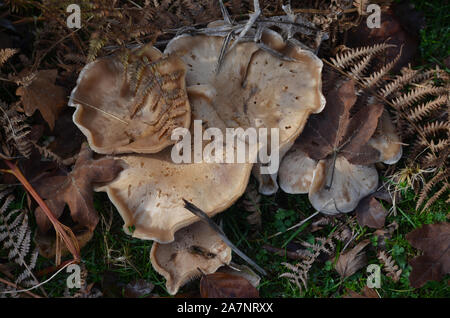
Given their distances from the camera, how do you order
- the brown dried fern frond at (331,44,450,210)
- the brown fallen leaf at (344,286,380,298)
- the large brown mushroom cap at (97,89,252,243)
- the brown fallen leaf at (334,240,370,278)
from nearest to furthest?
the large brown mushroom cap at (97,89,252,243), the brown fallen leaf at (344,286,380,298), the brown fallen leaf at (334,240,370,278), the brown dried fern frond at (331,44,450,210)

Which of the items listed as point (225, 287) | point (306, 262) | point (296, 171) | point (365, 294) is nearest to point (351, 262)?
point (365, 294)

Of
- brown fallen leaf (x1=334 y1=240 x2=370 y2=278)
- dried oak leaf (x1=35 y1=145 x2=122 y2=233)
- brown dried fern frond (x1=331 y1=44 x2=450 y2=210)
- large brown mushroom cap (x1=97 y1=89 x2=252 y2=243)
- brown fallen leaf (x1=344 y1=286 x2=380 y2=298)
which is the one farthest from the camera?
brown dried fern frond (x1=331 y1=44 x2=450 y2=210)

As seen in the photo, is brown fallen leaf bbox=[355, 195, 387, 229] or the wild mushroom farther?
brown fallen leaf bbox=[355, 195, 387, 229]

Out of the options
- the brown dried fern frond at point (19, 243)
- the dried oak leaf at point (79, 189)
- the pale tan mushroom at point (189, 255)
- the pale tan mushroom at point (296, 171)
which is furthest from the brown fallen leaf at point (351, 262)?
the brown dried fern frond at point (19, 243)

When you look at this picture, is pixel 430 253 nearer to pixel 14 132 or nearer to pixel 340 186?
pixel 340 186

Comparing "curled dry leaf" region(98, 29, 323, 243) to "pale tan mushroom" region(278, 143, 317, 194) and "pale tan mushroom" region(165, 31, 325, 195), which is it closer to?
"pale tan mushroom" region(165, 31, 325, 195)

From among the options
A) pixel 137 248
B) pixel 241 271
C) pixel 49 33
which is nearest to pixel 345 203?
pixel 241 271

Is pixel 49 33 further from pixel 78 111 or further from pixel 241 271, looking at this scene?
pixel 241 271

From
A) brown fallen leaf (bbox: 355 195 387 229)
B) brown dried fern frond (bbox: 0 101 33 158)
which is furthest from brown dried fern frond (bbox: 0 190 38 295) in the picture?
brown fallen leaf (bbox: 355 195 387 229)
